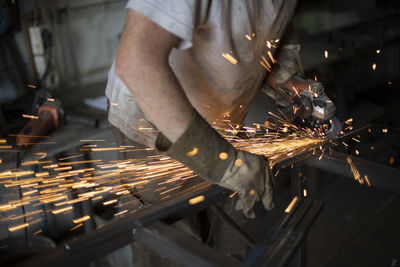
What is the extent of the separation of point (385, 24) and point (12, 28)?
4020mm

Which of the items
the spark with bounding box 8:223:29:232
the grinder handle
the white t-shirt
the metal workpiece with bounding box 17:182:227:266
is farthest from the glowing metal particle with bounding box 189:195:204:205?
the spark with bounding box 8:223:29:232

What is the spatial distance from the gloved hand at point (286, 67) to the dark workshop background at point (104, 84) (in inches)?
28.2

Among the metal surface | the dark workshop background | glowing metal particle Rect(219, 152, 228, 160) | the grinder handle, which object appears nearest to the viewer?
glowing metal particle Rect(219, 152, 228, 160)

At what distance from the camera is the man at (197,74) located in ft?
4.40

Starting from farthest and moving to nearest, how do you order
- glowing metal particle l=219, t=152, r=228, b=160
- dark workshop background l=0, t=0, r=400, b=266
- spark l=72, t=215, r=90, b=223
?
dark workshop background l=0, t=0, r=400, b=266, spark l=72, t=215, r=90, b=223, glowing metal particle l=219, t=152, r=228, b=160

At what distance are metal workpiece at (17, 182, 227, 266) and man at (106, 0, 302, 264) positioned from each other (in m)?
0.09

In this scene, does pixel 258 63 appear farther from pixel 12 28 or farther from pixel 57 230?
pixel 12 28

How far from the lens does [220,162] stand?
4.73 feet

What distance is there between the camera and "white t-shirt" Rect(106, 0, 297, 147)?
4.41 ft

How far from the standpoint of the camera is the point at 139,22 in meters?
1.34

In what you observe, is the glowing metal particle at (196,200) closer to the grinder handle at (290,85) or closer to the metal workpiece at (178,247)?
the metal workpiece at (178,247)

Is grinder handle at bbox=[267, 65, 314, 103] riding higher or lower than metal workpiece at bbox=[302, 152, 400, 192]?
higher

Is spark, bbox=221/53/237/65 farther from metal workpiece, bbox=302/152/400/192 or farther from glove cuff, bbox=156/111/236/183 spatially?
metal workpiece, bbox=302/152/400/192

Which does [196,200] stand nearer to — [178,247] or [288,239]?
[178,247]
